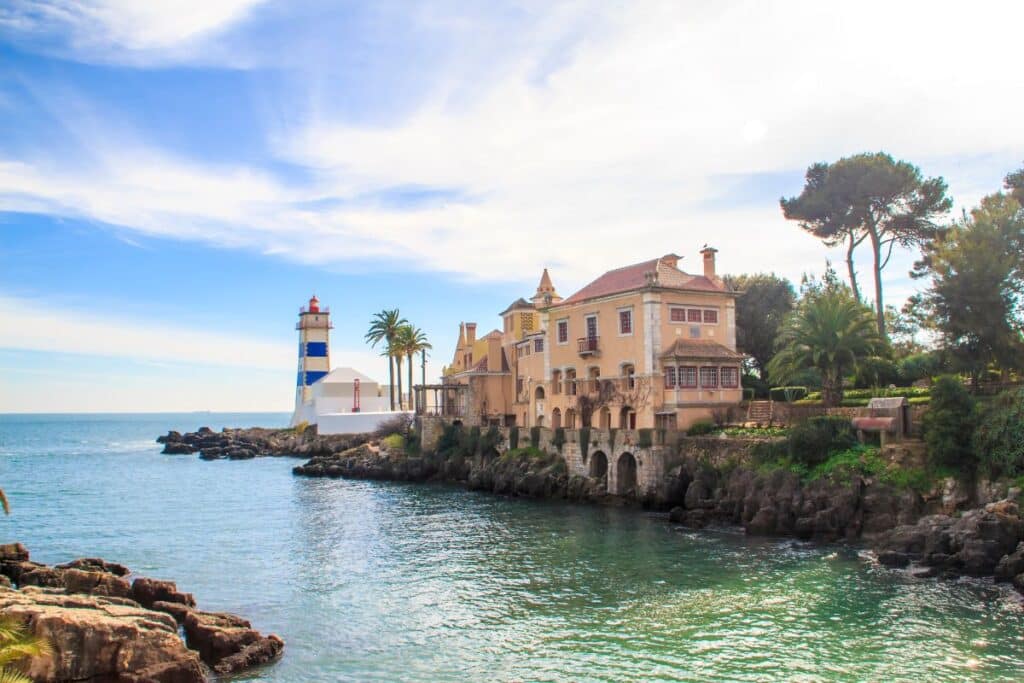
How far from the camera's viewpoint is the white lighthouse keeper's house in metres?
89.1

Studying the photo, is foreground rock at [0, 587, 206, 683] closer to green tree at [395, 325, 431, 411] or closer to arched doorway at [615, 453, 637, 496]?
arched doorway at [615, 453, 637, 496]

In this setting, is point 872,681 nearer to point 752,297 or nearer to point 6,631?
point 6,631

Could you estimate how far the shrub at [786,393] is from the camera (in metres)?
50.8

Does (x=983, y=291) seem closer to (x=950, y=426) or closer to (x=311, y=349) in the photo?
(x=950, y=426)

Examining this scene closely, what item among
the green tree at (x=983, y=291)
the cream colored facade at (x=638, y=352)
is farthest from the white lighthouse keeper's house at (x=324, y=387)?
the green tree at (x=983, y=291)

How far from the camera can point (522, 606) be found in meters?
Result: 24.5

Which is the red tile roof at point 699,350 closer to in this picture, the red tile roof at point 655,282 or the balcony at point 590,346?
the red tile roof at point 655,282

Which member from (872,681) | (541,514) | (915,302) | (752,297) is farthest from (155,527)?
(752,297)

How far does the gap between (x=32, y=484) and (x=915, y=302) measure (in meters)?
64.8

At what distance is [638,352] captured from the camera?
4725 centimetres

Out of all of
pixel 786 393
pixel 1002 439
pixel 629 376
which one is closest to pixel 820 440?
pixel 1002 439

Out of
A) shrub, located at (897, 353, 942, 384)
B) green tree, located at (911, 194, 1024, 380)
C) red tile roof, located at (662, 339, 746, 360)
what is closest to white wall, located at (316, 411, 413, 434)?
red tile roof, located at (662, 339, 746, 360)

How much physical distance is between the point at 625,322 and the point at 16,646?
126 feet

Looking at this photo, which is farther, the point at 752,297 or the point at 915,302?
the point at 752,297
